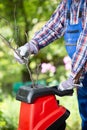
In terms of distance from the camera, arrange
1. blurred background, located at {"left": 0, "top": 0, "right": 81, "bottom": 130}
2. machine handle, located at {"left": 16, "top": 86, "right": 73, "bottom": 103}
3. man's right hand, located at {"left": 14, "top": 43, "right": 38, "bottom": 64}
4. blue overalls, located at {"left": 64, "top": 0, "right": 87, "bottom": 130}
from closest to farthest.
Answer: machine handle, located at {"left": 16, "top": 86, "right": 73, "bottom": 103} < blue overalls, located at {"left": 64, "top": 0, "right": 87, "bottom": 130} < man's right hand, located at {"left": 14, "top": 43, "right": 38, "bottom": 64} < blurred background, located at {"left": 0, "top": 0, "right": 81, "bottom": 130}

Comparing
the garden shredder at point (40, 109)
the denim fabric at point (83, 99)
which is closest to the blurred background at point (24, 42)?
the denim fabric at point (83, 99)

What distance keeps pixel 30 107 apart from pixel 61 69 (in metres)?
5.03

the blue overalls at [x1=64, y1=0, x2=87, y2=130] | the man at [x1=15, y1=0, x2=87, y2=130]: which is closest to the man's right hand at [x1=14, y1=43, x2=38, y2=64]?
the man at [x1=15, y1=0, x2=87, y2=130]

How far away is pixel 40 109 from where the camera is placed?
10.6 feet

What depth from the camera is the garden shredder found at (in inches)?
126

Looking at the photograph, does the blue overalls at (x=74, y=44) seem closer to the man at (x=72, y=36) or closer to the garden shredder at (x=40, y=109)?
the man at (x=72, y=36)

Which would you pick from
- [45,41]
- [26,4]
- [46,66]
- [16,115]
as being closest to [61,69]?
[26,4]

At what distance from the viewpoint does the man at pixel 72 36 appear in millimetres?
3260

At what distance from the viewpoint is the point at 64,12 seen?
3547mm

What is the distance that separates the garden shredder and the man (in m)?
0.11

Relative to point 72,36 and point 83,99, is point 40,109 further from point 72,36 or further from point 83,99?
point 72,36

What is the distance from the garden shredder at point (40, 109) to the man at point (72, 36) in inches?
4.3

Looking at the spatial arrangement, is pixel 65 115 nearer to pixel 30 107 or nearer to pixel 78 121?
pixel 30 107

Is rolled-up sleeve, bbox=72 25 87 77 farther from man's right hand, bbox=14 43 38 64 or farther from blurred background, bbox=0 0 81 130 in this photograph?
blurred background, bbox=0 0 81 130
